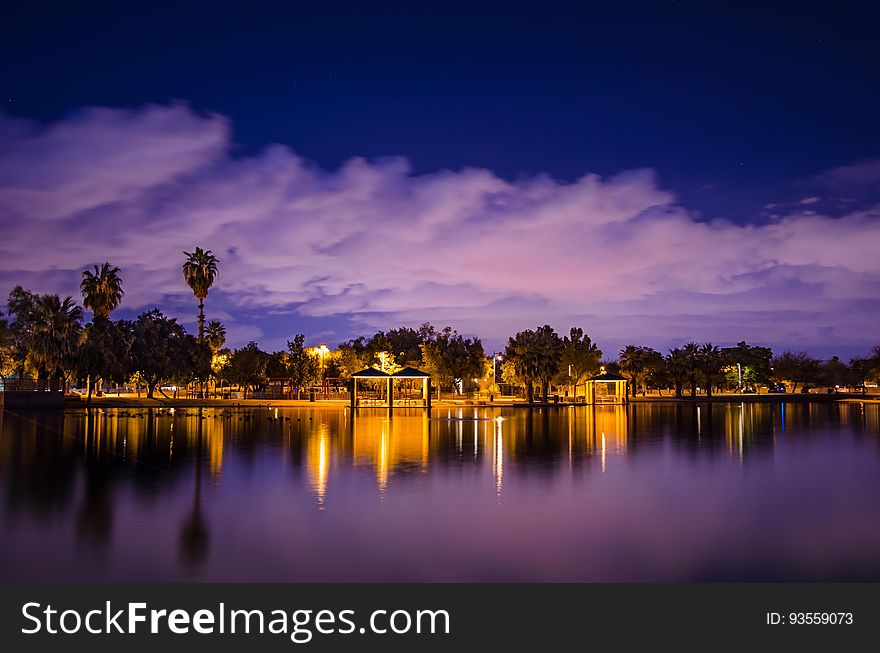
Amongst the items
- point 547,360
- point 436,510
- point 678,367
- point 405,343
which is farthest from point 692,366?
point 436,510

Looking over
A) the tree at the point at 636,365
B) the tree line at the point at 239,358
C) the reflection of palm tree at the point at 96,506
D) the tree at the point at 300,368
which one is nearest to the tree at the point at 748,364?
the tree line at the point at 239,358

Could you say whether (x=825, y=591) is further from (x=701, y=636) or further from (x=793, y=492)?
(x=793, y=492)

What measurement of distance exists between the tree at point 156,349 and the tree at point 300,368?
13756 mm

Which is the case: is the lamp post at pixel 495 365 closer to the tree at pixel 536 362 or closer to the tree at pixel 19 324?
the tree at pixel 536 362

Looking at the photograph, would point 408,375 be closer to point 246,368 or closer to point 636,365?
point 246,368

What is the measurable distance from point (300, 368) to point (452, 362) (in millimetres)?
17241

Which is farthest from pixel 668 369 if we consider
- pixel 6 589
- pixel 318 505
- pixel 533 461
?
pixel 6 589

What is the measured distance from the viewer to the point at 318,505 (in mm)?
13820

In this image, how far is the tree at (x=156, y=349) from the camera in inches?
2335

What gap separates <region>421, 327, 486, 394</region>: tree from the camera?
7094 centimetres

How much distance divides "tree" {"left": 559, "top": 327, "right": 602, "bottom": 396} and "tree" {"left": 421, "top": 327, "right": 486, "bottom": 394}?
31.9 ft

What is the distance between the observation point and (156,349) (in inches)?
2349

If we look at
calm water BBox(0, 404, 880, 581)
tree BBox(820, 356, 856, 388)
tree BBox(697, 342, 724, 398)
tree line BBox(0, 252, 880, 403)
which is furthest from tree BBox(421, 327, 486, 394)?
tree BBox(820, 356, 856, 388)

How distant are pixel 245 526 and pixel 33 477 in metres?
8.16
